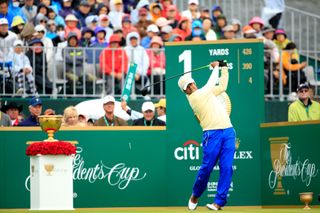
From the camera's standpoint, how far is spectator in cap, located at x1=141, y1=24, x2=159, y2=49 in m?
31.0

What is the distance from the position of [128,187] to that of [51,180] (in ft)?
10.3

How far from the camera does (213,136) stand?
23.6 m

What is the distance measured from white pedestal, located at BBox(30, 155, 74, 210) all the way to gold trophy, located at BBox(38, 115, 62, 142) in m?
0.40

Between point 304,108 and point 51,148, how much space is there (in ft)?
17.4

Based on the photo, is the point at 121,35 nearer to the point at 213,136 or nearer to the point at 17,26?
the point at 17,26

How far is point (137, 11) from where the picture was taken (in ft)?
106

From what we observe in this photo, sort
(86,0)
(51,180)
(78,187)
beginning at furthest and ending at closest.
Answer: (86,0), (78,187), (51,180)

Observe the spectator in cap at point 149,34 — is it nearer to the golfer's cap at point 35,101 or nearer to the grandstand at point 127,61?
the grandstand at point 127,61

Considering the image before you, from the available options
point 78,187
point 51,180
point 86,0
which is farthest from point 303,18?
point 51,180

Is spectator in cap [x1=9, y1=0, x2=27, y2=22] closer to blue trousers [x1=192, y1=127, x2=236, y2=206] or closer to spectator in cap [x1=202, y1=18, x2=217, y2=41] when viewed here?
spectator in cap [x1=202, y1=18, x2=217, y2=41]

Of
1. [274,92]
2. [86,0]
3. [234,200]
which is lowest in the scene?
[234,200]

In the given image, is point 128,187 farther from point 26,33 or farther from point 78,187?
point 26,33

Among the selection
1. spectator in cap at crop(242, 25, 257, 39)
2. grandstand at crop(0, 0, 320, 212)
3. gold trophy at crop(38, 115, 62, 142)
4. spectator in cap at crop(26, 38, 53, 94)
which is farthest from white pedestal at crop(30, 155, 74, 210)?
spectator in cap at crop(242, 25, 257, 39)

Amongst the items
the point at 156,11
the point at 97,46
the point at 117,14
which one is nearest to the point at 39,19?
the point at 97,46
